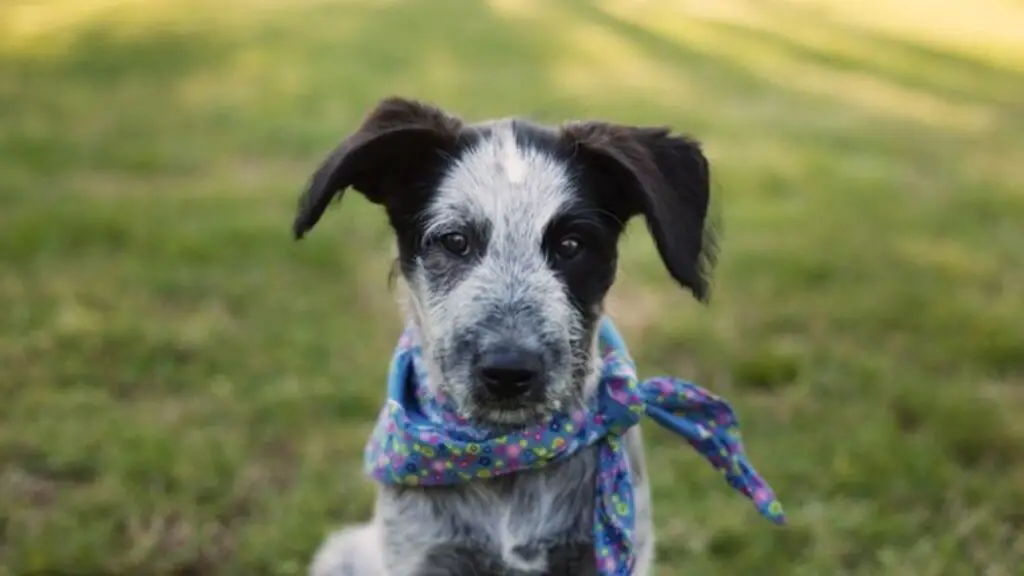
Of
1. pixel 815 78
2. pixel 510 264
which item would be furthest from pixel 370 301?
pixel 815 78

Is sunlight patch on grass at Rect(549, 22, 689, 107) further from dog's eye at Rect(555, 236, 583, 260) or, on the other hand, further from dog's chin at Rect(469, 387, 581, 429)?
dog's chin at Rect(469, 387, 581, 429)

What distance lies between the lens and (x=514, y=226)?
11.0 ft

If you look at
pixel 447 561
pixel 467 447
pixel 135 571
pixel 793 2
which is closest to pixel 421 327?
pixel 467 447

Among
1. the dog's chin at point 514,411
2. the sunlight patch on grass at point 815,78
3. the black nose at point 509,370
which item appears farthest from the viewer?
the sunlight patch on grass at point 815,78

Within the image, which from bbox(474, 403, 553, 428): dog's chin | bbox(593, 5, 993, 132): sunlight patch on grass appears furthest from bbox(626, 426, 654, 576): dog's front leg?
bbox(593, 5, 993, 132): sunlight patch on grass

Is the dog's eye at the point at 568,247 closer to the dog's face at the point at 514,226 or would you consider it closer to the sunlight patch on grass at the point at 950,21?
the dog's face at the point at 514,226

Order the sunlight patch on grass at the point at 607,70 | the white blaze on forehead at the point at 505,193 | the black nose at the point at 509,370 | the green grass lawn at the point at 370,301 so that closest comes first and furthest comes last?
the black nose at the point at 509,370 → the white blaze on forehead at the point at 505,193 → the green grass lawn at the point at 370,301 → the sunlight patch on grass at the point at 607,70

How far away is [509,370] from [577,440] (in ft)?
1.71

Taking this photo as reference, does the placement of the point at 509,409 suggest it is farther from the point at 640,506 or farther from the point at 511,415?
the point at 640,506

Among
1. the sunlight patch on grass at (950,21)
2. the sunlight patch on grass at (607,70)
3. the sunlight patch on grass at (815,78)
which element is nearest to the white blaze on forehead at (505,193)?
the sunlight patch on grass at (607,70)

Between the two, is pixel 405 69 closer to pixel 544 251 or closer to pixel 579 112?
pixel 579 112

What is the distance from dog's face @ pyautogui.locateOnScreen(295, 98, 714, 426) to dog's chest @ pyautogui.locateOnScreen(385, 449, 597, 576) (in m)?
0.30

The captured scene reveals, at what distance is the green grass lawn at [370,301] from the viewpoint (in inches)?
190

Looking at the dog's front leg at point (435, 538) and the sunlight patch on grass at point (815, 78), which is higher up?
the dog's front leg at point (435, 538)
